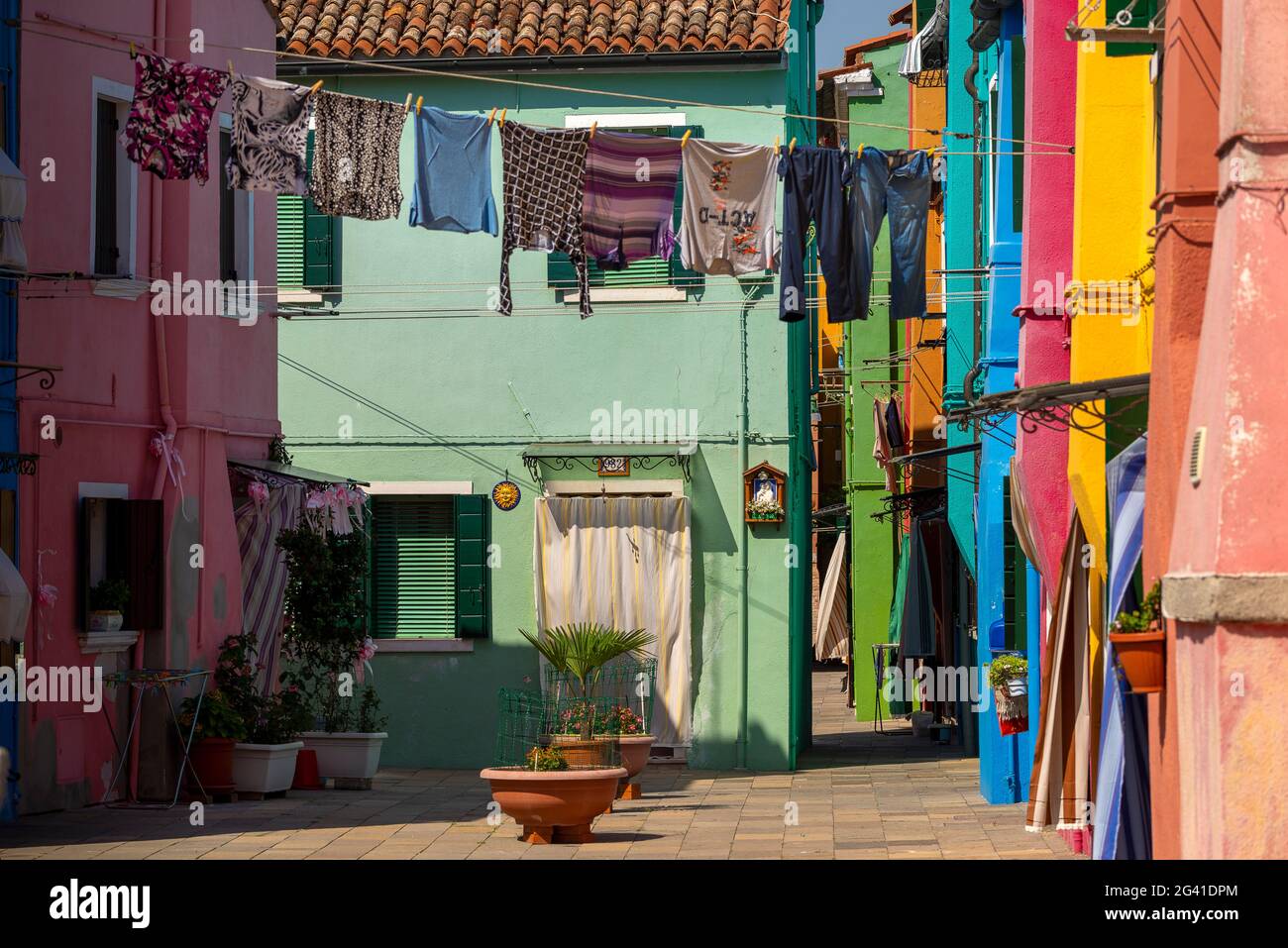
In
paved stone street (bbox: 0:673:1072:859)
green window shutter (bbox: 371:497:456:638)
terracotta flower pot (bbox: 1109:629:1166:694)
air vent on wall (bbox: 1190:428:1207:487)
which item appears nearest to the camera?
air vent on wall (bbox: 1190:428:1207:487)

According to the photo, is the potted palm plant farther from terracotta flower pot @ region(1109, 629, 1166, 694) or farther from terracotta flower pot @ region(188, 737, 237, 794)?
terracotta flower pot @ region(1109, 629, 1166, 694)

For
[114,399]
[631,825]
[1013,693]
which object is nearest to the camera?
[631,825]

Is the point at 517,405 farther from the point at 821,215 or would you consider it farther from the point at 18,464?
the point at 821,215

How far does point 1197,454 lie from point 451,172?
25.6 feet

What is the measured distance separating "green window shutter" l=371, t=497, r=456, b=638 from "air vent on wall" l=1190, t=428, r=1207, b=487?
1353 centimetres

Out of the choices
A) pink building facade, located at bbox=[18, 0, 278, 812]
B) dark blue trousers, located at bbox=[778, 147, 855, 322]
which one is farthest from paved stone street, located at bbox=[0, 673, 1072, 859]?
dark blue trousers, located at bbox=[778, 147, 855, 322]

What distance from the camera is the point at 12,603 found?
13.0 meters

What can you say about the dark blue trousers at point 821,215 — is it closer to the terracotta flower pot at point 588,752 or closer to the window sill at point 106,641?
the terracotta flower pot at point 588,752

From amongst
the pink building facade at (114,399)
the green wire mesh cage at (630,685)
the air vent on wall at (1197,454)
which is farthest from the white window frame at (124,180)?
the air vent on wall at (1197,454)

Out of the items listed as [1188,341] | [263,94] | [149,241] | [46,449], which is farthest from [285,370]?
[1188,341]

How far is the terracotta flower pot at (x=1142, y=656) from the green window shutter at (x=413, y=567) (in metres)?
13.0

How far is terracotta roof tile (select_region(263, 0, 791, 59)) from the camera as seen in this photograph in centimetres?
2077

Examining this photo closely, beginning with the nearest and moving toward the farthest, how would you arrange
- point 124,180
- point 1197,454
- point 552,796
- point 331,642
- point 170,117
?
1. point 1197,454
2. point 552,796
3. point 170,117
4. point 124,180
5. point 331,642

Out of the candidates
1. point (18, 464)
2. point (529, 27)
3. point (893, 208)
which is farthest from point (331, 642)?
point (529, 27)
